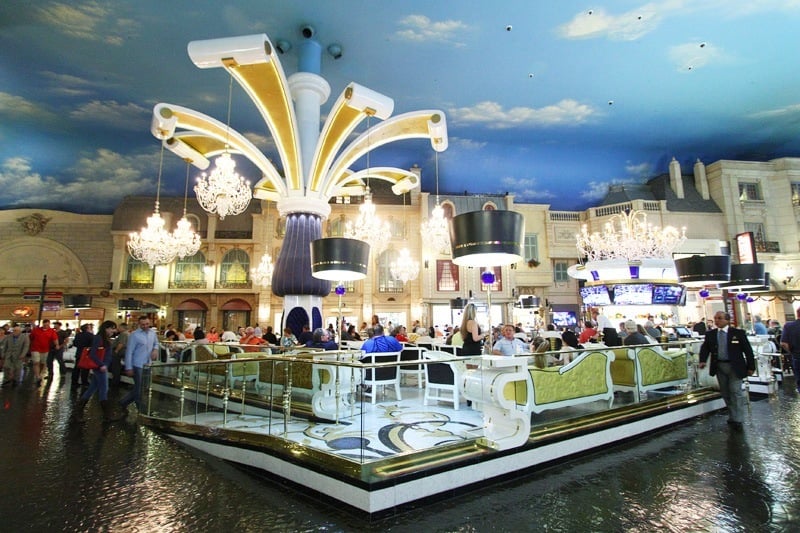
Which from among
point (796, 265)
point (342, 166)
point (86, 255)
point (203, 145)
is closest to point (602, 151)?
point (796, 265)

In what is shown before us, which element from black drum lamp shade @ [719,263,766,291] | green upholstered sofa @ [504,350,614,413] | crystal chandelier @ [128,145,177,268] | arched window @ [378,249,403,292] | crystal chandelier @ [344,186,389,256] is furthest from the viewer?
arched window @ [378,249,403,292]

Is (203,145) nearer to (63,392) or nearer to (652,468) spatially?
(63,392)

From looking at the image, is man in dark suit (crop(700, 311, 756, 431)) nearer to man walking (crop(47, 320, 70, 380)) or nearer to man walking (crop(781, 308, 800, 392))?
man walking (crop(781, 308, 800, 392))

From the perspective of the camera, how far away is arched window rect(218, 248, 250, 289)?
21766mm

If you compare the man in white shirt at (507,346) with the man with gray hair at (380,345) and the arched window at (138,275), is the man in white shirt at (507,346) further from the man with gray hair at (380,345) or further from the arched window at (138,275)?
the arched window at (138,275)

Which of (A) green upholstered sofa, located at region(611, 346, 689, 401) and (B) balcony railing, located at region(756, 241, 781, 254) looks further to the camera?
(B) balcony railing, located at region(756, 241, 781, 254)

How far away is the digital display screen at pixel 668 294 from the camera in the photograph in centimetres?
1399

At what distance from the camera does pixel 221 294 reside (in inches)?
859

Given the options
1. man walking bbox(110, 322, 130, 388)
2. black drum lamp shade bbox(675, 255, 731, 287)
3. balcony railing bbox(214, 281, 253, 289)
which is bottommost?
man walking bbox(110, 322, 130, 388)

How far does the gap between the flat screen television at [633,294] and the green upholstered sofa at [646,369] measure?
897 cm

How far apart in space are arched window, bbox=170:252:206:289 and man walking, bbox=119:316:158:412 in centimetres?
1715

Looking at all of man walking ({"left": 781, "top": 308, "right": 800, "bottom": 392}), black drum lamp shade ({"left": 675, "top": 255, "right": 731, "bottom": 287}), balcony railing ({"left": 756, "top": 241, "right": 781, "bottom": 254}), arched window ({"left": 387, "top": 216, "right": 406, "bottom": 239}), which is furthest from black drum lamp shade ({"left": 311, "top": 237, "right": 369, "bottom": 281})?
balcony railing ({"left": 756, "top": 241, "right": 781, "bottom": 254})

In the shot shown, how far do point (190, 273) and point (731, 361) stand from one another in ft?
77.8

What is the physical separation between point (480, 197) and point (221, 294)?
1658cm
